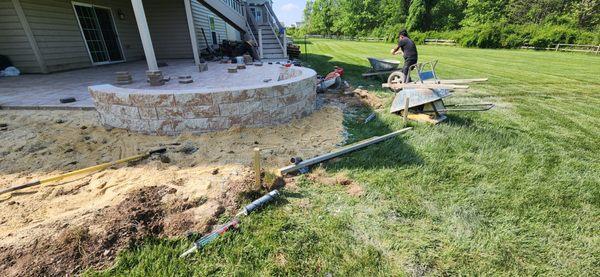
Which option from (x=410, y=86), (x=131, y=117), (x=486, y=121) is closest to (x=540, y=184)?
(x=486, y=121)

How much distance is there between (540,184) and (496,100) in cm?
454

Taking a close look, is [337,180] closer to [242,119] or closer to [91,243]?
[242,119]

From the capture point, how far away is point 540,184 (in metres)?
2.89

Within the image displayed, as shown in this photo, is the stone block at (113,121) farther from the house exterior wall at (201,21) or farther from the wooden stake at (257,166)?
the house exterior wall at (201,21)

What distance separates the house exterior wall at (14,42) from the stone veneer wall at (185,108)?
6339mm

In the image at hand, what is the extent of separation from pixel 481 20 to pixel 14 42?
4513 cm

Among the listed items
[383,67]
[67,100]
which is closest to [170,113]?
[67,100]

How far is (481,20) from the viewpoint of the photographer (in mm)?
34906

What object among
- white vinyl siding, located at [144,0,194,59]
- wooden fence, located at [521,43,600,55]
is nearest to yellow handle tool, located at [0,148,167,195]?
white vinyl siding, located at [144,0,194,59]

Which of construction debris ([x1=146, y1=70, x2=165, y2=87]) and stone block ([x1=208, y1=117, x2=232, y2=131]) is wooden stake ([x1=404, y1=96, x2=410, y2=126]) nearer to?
stone block ([x1=208, y1=117, x2=232, y2=131])

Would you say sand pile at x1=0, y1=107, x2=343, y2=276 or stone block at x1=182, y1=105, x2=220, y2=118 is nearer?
sand pile at x1=0, y1=107, x2=343, y2=276

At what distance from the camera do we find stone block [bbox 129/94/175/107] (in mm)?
3836

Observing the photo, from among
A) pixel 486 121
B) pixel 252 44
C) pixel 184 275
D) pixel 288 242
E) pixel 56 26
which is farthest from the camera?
pixel 252 44

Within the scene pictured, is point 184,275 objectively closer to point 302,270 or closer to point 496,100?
point 302,270
